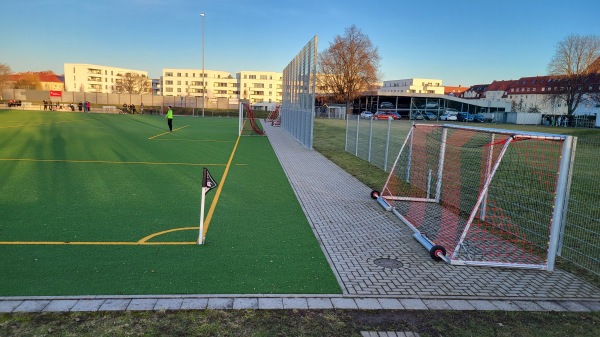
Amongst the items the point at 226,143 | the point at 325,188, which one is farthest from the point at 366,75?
the point at 325,188

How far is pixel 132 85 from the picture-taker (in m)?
97.9

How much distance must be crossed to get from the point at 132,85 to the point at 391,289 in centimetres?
10379

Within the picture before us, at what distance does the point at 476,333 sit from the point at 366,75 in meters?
70.3

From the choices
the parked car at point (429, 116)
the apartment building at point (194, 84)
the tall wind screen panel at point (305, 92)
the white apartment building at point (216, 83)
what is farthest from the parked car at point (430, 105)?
the apartment building at point (194, 84)

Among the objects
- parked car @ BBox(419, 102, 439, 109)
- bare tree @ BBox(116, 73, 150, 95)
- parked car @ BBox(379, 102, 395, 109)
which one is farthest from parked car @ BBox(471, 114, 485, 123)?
bare tree @ BBox(116, 73, 150, 95)

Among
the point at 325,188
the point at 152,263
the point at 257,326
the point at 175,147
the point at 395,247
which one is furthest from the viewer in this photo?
the point at 175,147

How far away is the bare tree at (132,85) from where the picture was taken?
97562 millimetres

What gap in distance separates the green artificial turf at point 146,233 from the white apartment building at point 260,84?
11511cm

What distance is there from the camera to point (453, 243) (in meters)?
6.89

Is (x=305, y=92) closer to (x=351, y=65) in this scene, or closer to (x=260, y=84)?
(x=351, y=65)

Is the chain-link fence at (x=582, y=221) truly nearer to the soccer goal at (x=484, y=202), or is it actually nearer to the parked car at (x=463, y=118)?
the soccer goal at (x=484, y=202)

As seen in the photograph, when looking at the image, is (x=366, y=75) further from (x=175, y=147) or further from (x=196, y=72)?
(x=196, y=72)

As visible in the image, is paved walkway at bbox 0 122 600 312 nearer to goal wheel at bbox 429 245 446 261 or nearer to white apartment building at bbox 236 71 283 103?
goal wheel at bbox 429 245 446 261

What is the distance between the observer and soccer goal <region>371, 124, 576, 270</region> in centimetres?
605
